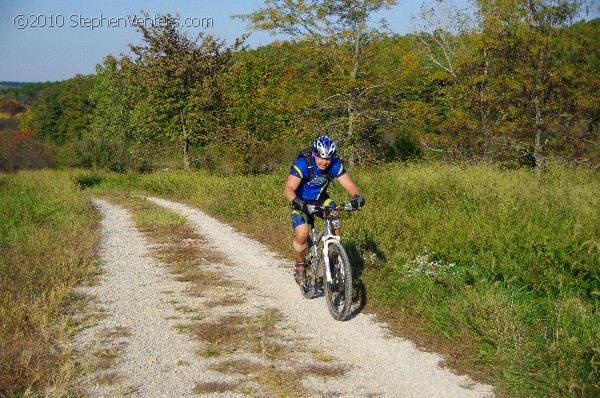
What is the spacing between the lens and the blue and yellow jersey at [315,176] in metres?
6.65

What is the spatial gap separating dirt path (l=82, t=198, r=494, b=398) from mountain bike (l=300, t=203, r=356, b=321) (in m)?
0.20

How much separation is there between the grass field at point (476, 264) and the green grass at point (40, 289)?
5cm

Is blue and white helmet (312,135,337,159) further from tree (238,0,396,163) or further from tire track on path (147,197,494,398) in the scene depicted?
tree (238,0,396,163)

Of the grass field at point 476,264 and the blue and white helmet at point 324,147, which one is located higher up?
the blue and white helmet at point 324,147

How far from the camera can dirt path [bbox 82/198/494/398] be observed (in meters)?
4.42

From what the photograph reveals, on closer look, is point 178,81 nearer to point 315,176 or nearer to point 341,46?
point 341,46

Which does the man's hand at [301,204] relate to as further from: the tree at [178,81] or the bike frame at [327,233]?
the tree at [178,81]

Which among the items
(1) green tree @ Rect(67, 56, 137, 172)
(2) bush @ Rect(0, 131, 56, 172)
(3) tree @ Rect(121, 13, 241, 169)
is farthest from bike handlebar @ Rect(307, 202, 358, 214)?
(2) bush @ Rect(0, 131, 56, 172)

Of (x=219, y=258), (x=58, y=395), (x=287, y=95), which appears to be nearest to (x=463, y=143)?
(x=287, y=95)

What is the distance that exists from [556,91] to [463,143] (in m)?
4.39

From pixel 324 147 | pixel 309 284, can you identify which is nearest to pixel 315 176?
pixel 324 147

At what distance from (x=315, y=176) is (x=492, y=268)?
90.7 inches

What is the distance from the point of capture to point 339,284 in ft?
20.9

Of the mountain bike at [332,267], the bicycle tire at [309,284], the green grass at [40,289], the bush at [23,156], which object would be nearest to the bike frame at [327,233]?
the mountain bike at [332,267]
